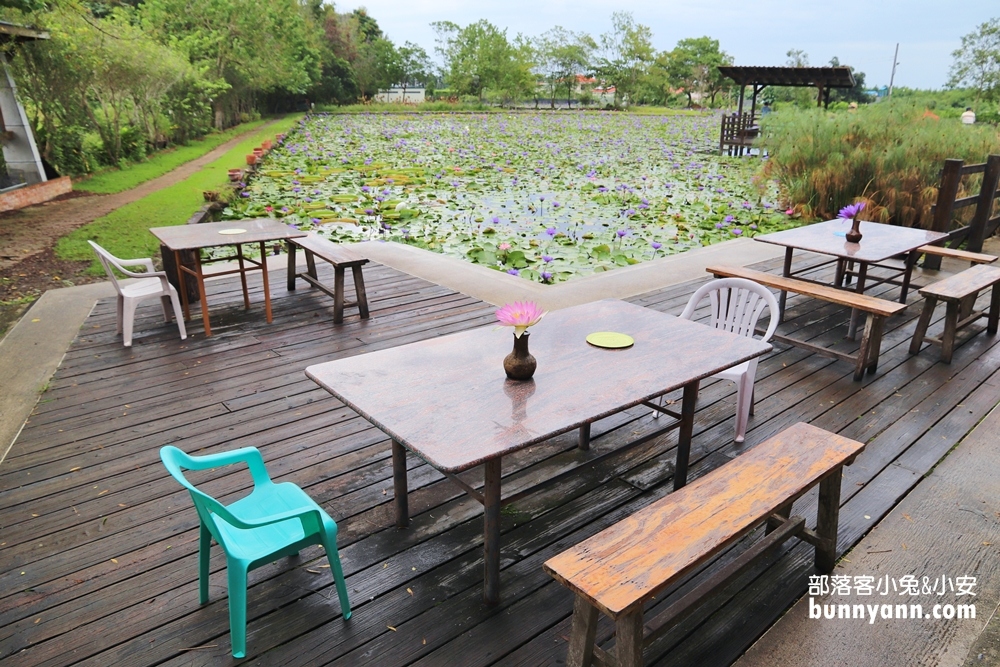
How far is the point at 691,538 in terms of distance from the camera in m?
1.53

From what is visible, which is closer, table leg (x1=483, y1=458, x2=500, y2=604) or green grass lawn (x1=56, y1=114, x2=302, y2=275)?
→ table leg (x1=483, y1=458, x2=500, y2=604)

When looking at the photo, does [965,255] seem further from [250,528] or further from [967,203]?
[250,528]

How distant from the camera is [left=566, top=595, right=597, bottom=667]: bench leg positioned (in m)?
1.45

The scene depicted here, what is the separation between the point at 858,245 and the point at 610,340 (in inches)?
104

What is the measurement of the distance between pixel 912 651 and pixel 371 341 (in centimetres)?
292

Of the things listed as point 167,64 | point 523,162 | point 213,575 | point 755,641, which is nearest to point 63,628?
point 213,575

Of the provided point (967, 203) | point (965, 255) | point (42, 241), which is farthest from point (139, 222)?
point (967, 203)

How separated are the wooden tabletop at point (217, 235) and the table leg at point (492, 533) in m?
2.65

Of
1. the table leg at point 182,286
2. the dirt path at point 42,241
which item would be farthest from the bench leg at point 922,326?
the dirt path at point 42,241

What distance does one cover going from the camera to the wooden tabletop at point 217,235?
3756mm

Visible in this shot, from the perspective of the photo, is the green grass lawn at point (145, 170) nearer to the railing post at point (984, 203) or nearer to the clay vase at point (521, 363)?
the clay vase at point (521, 363)

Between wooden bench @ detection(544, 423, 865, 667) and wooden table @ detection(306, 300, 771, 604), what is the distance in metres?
0.29

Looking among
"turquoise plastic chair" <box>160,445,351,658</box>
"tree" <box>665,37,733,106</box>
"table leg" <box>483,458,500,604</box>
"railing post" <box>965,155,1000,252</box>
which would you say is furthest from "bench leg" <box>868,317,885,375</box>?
"tree" <box>665,37,733,106</box>

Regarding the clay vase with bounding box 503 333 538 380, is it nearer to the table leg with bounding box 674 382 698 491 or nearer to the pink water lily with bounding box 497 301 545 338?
the pink water lily with bounding box 497 301 545 338
